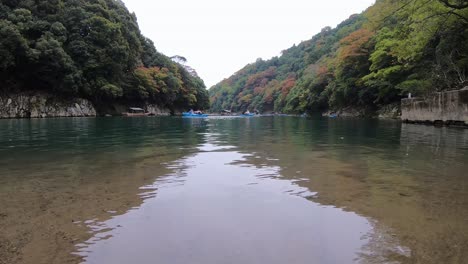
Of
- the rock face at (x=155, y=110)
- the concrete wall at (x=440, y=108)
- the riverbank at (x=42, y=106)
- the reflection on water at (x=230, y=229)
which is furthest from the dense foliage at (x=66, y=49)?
the reflection on water at (x=230, y=229)

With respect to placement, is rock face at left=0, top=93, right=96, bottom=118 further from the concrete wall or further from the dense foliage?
the concrete wall

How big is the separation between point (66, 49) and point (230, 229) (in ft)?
173

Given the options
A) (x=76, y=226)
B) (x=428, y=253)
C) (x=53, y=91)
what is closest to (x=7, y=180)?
(x=76, y=226)

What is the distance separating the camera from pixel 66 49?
49281 mm

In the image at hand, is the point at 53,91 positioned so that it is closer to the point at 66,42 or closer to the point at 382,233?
the point at 66,42

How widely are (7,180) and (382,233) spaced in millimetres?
5791

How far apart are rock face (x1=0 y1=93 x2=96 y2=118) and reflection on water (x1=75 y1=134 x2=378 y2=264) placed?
46.1 meters

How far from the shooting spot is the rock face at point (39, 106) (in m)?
43.2

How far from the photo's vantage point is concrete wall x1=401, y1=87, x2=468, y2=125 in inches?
680

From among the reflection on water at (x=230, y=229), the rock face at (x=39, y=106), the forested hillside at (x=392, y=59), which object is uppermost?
the forested hillside at (x=392, y=59)

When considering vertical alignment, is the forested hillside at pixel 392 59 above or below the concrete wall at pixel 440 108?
above

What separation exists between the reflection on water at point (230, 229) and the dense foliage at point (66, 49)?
43236 millimetres

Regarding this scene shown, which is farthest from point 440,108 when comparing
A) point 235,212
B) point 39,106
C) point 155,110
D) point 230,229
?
point 155,110

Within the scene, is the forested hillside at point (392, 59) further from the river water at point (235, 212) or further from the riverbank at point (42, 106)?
the riverbank at point (42, 106)
